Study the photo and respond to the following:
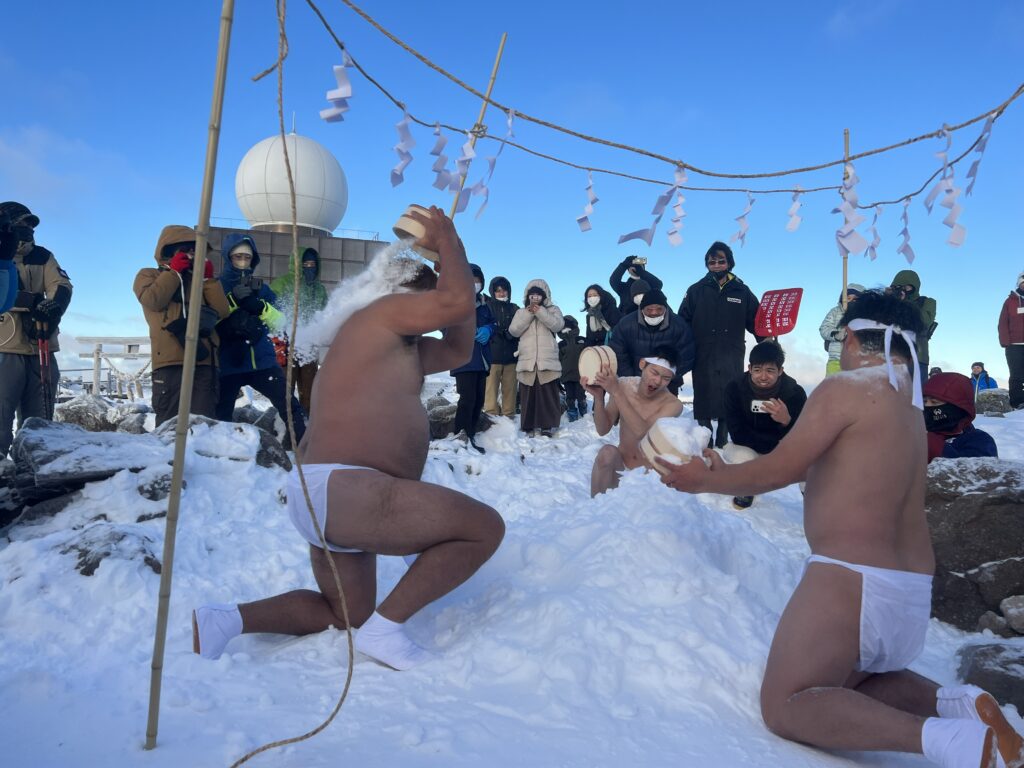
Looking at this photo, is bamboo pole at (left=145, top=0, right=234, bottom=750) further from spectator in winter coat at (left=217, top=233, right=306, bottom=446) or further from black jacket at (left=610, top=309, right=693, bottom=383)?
black jacket at (left=610, top=309, right=693, bottom=383)

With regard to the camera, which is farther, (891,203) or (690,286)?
(690,286)

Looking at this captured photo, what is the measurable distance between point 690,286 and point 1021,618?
4537mm

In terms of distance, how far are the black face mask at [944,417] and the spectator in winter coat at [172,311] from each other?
5.24m

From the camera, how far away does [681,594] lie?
2918 mm

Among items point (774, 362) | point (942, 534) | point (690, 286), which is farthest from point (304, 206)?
point (942, 534)

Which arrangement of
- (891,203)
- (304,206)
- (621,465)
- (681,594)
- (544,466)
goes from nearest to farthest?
(681,594), (891,203), (621,465), (544,466), (304,206)

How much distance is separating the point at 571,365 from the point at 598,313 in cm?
85

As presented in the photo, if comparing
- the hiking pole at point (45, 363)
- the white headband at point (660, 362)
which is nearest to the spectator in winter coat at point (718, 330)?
the white headband at point (660, 362)

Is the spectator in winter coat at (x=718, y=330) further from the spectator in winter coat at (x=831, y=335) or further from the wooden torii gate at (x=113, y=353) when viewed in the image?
the wooden torii gate at (x=113, y=353)

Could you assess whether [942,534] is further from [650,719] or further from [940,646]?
[650,719]

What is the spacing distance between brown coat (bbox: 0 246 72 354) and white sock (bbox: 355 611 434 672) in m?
4.46

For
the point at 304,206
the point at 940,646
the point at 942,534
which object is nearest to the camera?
the point at 940,646

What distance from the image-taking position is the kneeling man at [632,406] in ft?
16.5

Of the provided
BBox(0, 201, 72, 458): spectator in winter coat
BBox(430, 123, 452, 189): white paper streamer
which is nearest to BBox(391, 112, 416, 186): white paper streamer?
BBox(430, 123, 452, 189): white paper streamer
